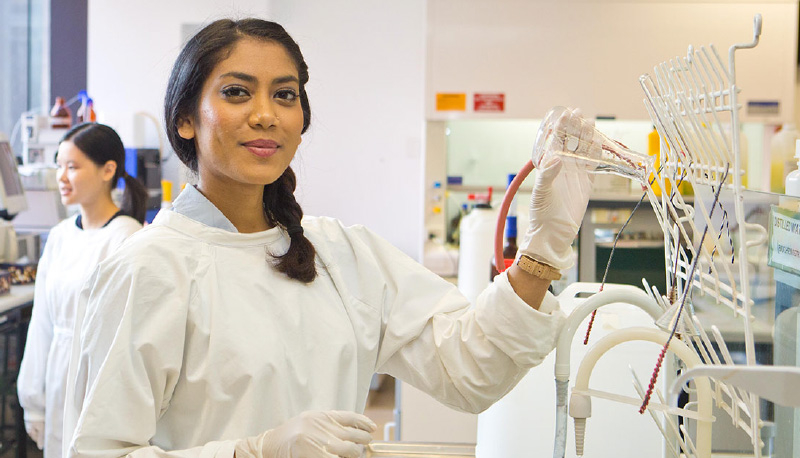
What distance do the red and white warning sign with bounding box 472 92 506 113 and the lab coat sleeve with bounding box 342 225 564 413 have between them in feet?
8.02

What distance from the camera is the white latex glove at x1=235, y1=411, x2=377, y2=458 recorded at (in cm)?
98

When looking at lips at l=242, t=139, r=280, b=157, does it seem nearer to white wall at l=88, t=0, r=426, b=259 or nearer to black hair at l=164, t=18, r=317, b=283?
black hair at l=164, t=18, r=317, b=283

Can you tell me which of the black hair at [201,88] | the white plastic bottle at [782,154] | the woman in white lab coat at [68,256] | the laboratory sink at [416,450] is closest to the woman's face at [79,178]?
the woman in white lab coat at [68,256]

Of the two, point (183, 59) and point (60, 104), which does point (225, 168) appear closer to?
point (183, 59)

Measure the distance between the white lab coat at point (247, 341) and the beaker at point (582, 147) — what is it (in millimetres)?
229

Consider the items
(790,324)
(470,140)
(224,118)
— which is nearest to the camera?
(790,324)

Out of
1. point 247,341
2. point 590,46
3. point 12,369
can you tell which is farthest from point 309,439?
point 590,46

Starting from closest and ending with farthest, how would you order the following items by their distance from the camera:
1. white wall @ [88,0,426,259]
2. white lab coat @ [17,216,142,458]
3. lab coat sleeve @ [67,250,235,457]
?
1. lab coat sleeve @ [67,250,235,457]
2. white lab coat @ [17,216,142,458]
3. white wall @ [88,0,426,259]

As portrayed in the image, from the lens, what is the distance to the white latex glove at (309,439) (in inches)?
38.6

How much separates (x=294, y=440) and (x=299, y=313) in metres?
0.23

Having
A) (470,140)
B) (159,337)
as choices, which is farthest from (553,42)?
(159,337)

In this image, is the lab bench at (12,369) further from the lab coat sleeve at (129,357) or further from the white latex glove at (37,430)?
the lab coat sleeve at (129,357)

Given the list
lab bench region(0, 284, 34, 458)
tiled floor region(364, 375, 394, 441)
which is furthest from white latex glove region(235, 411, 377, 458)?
tiled floor region(364, 375, 394, 441)

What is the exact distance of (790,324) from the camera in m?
0.96
